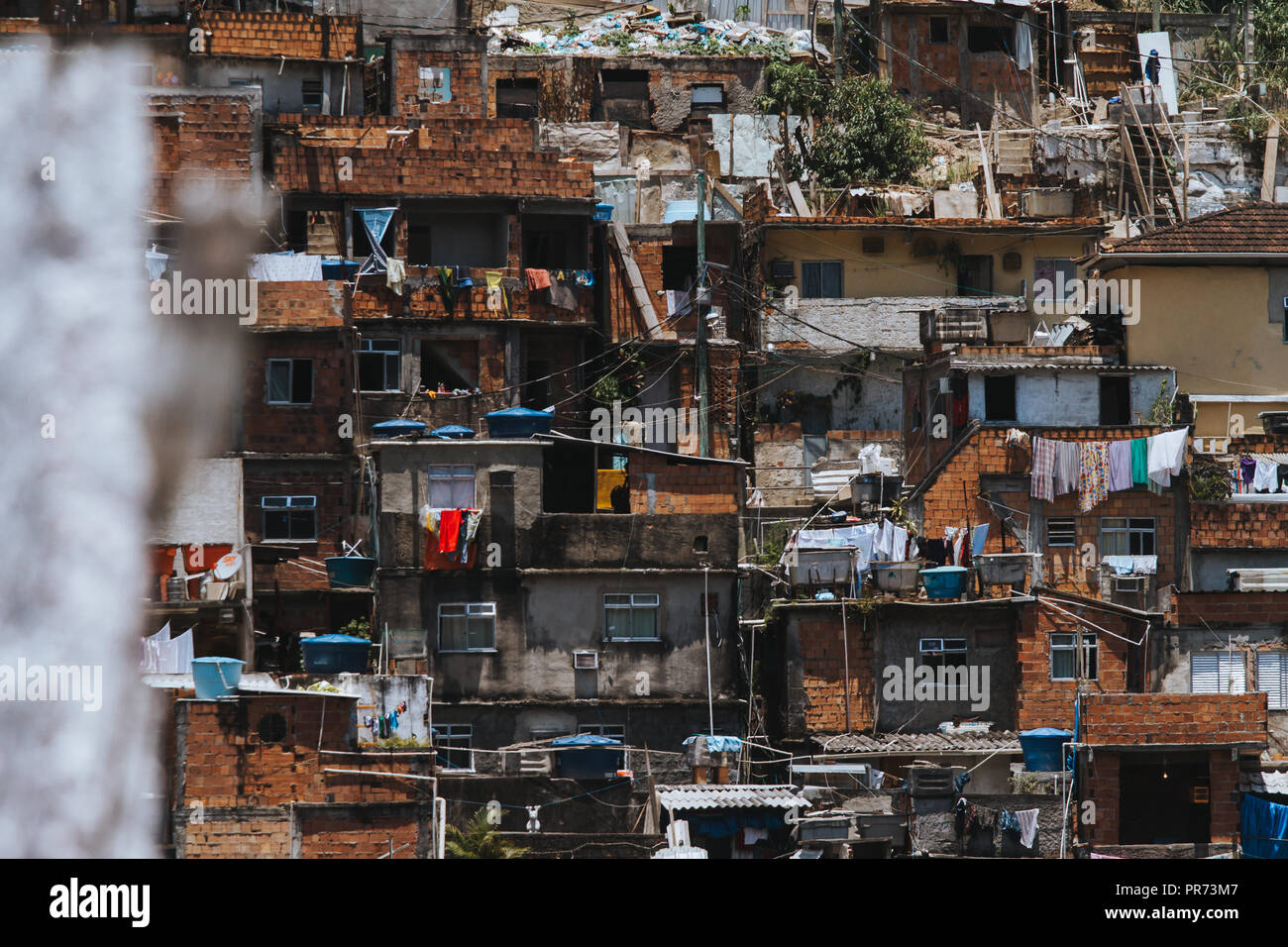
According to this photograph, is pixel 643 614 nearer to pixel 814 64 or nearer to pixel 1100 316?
pixel 1100 316

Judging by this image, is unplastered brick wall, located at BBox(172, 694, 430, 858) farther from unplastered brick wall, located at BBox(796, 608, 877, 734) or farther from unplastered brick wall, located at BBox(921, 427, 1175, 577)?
unplastered brick wall, located at BBox(921, 427, 1175, 577)

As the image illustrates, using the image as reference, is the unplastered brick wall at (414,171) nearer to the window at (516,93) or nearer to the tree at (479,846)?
the window at (516,93)

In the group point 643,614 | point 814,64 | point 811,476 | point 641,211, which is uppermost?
point 814,64

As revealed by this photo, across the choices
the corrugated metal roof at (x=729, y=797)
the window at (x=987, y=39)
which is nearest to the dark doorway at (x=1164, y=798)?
the corrugated metal roof at (x=729, y=797)

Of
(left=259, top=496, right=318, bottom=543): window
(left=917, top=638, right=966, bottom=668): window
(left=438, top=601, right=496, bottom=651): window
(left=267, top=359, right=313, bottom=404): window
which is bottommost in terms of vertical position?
(left=917, top=638, right=966, bottom=668): window

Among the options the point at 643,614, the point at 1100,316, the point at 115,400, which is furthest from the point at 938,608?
the point at 115,400

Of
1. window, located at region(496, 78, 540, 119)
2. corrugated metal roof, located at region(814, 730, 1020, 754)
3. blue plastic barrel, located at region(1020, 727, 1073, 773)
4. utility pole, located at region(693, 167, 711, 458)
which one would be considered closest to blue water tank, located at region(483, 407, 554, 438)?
utility pole, located at region(693, 167, 711, 458)
